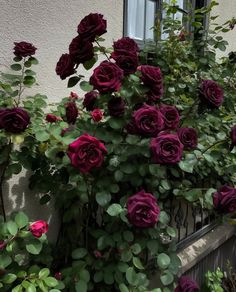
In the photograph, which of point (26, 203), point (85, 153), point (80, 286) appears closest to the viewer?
point (85, 153)

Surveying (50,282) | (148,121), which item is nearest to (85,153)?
(148,121)

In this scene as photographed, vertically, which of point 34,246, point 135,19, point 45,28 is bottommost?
point 34,246

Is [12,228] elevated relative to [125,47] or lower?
lower

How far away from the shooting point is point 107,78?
1.62 m

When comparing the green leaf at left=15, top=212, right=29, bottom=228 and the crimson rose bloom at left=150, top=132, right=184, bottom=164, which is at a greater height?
the crimson rose bloom at left=150, top=132, right=184, bottom=164

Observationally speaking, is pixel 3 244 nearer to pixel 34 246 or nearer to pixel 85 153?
pixel 34 246

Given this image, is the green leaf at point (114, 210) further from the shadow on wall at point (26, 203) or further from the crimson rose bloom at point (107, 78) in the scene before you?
the shadow on wall at point (26, 203)

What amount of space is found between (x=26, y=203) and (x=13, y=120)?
0.78 m

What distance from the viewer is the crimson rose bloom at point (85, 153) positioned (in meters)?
1.49

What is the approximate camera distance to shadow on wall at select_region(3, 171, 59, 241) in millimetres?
2184

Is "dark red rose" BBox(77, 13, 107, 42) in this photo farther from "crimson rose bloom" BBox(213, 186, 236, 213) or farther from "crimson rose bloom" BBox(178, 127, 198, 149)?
"crimson rose bloom" BBox(213, 186, 236, 213)

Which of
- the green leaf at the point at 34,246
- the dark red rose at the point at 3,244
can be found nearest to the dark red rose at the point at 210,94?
the green leaf at the point at 34,246

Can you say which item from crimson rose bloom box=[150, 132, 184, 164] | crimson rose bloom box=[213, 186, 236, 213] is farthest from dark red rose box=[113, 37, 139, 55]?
crimson rose bloom box=[213, 186, 236, 213]

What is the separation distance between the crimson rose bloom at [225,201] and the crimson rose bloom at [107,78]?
0.65m
